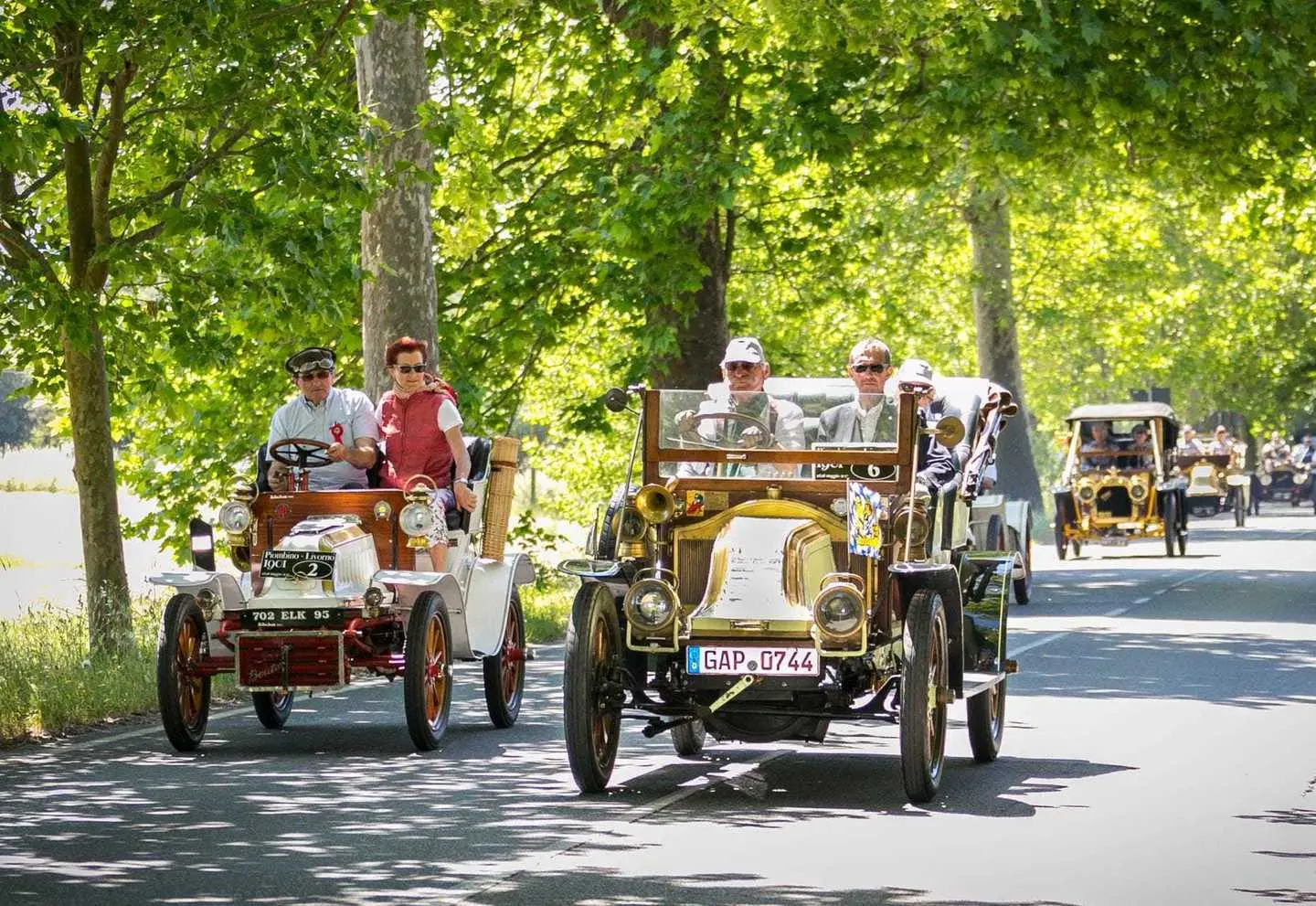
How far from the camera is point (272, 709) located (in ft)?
45.4

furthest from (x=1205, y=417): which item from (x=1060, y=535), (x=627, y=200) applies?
(x=627, y=200)

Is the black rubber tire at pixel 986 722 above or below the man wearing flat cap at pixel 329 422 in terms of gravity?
below

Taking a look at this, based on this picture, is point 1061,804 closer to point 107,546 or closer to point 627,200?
point 107,546

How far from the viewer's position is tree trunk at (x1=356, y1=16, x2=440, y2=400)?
20.4 m

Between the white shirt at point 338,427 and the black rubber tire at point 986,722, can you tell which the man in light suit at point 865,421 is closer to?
the black rubber tire at point 986,722

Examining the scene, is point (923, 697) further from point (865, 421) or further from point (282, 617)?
point (282, 617)

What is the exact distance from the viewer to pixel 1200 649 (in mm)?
18828

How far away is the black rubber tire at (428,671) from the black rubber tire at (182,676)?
1122 millimetres

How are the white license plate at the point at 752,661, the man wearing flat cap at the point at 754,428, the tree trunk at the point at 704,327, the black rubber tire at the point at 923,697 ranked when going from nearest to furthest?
the black rubber tire at the point at 923,697 < the white license plate at the point at 752,661 < the man wearing flat cap at the point at 754,428 < the tree trunk at the point at 704,327

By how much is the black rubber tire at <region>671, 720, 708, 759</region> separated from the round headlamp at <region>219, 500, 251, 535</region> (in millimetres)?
2627

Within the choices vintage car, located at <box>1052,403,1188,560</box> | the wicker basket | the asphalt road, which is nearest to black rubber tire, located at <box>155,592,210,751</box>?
the asphalt road

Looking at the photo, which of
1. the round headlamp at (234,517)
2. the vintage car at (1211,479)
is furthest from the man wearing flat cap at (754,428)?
the vintage car at (1211,479)

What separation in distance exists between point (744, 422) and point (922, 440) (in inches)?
95.6

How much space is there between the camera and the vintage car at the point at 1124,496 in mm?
34531
